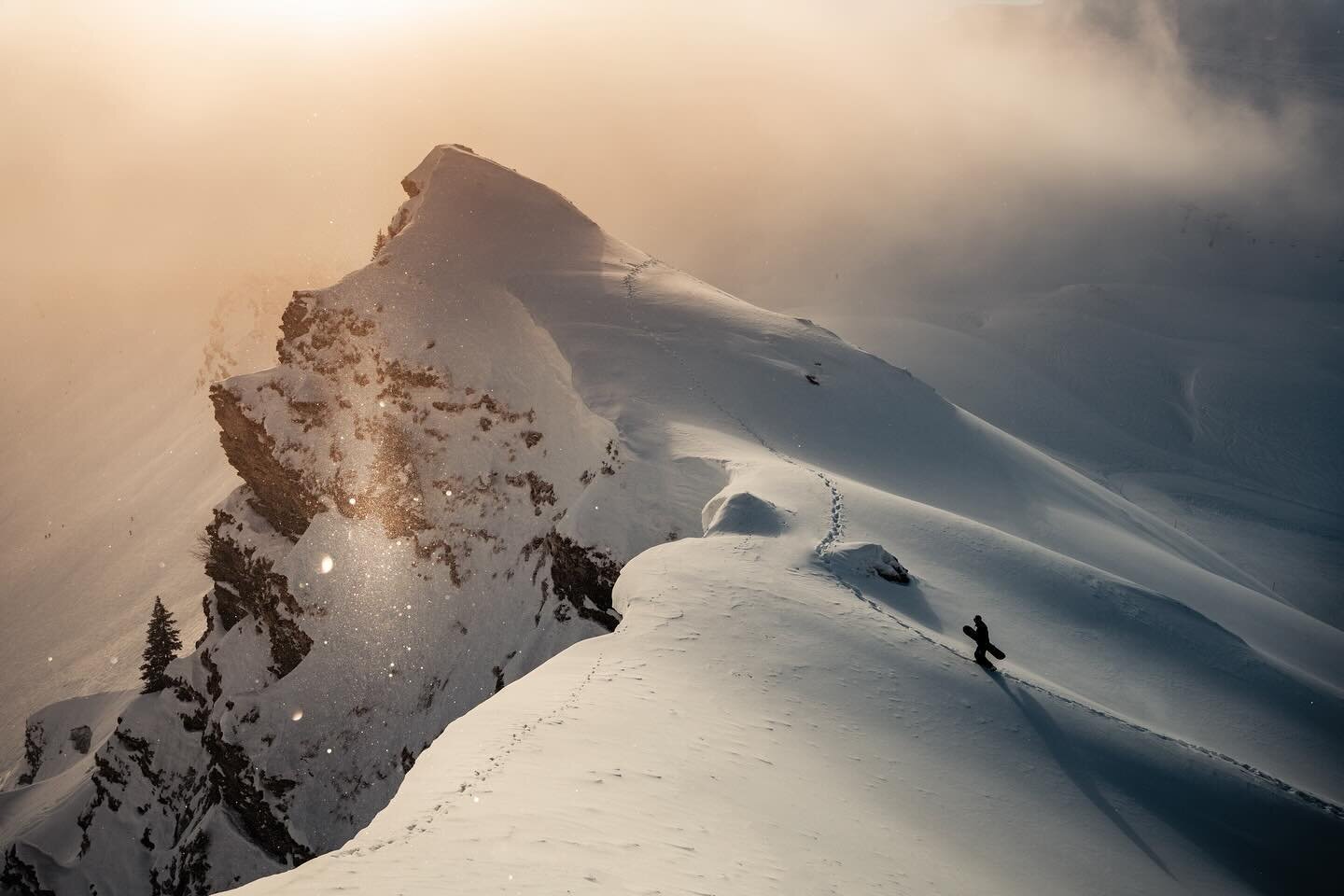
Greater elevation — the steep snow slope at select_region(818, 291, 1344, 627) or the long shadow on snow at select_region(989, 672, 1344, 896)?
the steep snow slope at select_region(818, 291, 1344, 627)

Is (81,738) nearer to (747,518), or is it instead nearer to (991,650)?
(747,518)

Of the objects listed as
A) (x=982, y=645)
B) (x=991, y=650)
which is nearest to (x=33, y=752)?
(x=982, y=645)

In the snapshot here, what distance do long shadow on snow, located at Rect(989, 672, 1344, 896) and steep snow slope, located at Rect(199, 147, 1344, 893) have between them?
0.05 m

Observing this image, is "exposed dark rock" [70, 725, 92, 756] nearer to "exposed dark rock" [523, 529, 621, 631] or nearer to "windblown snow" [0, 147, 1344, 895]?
"windblown snow" [0, 147, 1344, 895]

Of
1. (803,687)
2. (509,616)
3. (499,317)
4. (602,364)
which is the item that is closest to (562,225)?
(499,317)

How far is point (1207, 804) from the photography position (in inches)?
536

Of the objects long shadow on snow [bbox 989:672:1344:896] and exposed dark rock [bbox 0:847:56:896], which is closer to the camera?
long shadow on snow [bbox 989:672:1344:896]

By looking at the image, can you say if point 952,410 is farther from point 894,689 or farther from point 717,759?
point 717,759

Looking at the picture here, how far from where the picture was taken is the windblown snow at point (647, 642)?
1095 centimetres

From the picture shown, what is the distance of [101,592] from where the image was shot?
8031 cm

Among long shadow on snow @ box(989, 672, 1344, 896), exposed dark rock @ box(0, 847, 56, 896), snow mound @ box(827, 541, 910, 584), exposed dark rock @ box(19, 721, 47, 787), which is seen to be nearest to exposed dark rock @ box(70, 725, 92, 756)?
exposed dark rock @ box(19, 721, 47, 787)

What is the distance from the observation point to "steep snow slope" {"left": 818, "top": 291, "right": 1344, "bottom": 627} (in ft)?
172

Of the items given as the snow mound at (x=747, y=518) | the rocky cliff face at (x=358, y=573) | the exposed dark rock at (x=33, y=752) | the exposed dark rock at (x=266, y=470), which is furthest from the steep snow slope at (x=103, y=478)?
the snow mound at (x=747, y=518)

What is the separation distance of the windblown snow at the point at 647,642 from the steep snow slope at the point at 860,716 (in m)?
0.09
